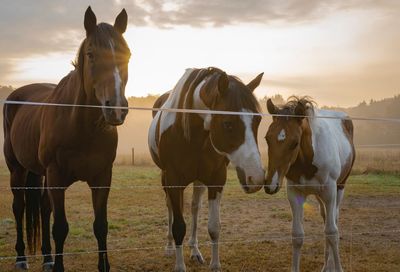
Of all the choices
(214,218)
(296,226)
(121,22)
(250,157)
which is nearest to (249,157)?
(250,157)

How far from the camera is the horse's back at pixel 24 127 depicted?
4379 mm

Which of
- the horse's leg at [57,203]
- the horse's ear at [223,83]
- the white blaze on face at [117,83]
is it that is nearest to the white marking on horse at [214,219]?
the horse's ear at [223,83]

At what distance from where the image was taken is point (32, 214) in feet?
16.8

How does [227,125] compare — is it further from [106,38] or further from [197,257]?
[197,257]

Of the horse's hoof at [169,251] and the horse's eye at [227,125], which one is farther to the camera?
the horse's hoof at [169,251]

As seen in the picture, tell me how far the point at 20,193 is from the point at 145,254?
1732mm

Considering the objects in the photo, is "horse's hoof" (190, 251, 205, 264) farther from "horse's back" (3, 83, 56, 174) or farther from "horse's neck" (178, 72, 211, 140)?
"horse's back" (3, 83, 56, 174)

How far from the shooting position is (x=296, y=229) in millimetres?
4391

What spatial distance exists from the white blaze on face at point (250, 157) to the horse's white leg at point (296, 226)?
47.6 inches

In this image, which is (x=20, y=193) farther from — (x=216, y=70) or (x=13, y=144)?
(x=216, y=70)

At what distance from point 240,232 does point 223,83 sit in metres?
4.10

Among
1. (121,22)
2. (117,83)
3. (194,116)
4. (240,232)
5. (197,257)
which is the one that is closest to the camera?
(117,83)

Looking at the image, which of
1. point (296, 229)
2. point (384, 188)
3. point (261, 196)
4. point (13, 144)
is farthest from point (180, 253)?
point (384, 188)

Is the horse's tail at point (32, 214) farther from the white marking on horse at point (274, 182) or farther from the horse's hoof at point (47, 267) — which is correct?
the white marking on horse at point (274, 182)
